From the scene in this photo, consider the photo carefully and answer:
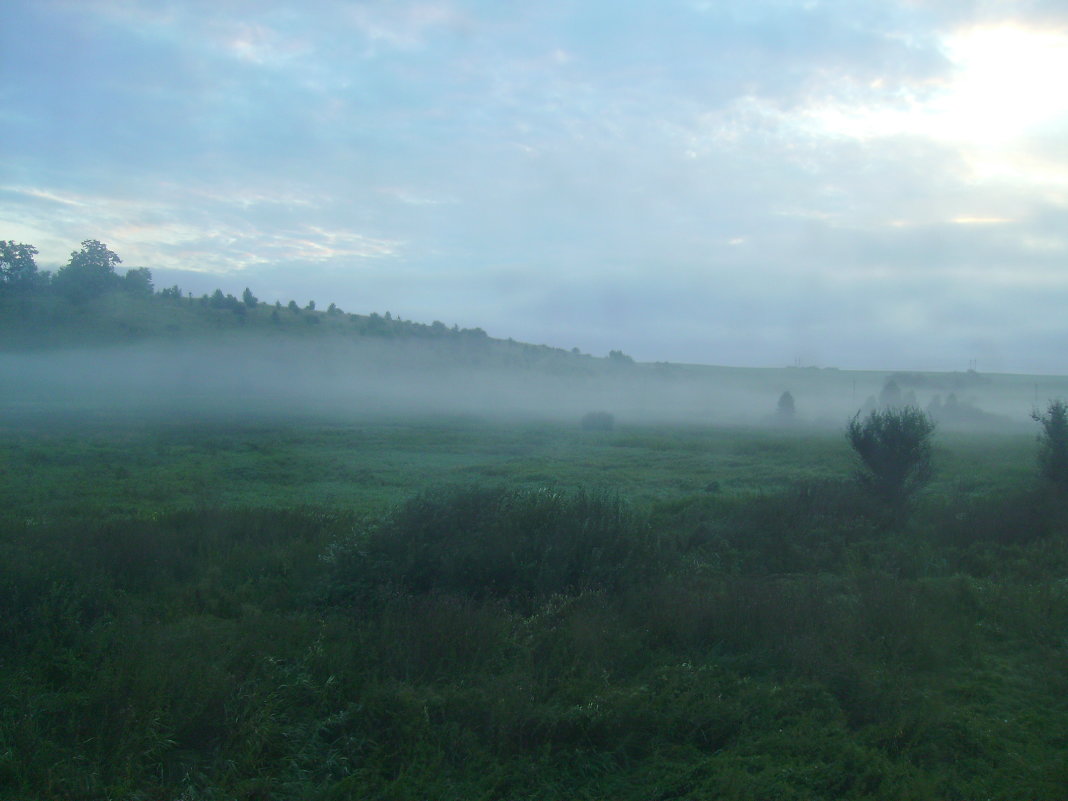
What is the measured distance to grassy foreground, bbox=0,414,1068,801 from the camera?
4.86 m

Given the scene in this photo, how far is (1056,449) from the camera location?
1591cm

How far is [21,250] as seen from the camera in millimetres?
71062

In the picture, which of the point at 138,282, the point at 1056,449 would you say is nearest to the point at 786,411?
the point at 1056,449

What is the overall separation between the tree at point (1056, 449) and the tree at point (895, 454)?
2.66 metres

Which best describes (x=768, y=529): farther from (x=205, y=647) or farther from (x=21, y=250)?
(x=21, y=250)

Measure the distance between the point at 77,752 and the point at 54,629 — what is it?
7.31ft

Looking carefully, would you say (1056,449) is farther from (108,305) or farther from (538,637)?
(108,305)

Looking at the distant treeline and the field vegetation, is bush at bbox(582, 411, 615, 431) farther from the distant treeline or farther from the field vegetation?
the distant treeline

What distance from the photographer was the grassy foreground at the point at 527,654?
15.9ft

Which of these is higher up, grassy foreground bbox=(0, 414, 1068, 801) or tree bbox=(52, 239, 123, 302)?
tree bbox=(52, 239, 123, 302)

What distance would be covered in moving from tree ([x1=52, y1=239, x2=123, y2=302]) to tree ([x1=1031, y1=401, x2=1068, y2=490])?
2999 inches

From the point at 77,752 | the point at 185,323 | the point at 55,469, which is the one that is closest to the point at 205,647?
the point at 77,752

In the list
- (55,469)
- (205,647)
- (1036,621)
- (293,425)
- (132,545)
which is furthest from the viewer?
(293,425)

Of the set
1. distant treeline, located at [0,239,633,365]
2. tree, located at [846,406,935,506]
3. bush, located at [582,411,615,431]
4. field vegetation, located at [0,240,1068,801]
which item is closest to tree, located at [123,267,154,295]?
distant treeline, located at [0,239,633,365]
